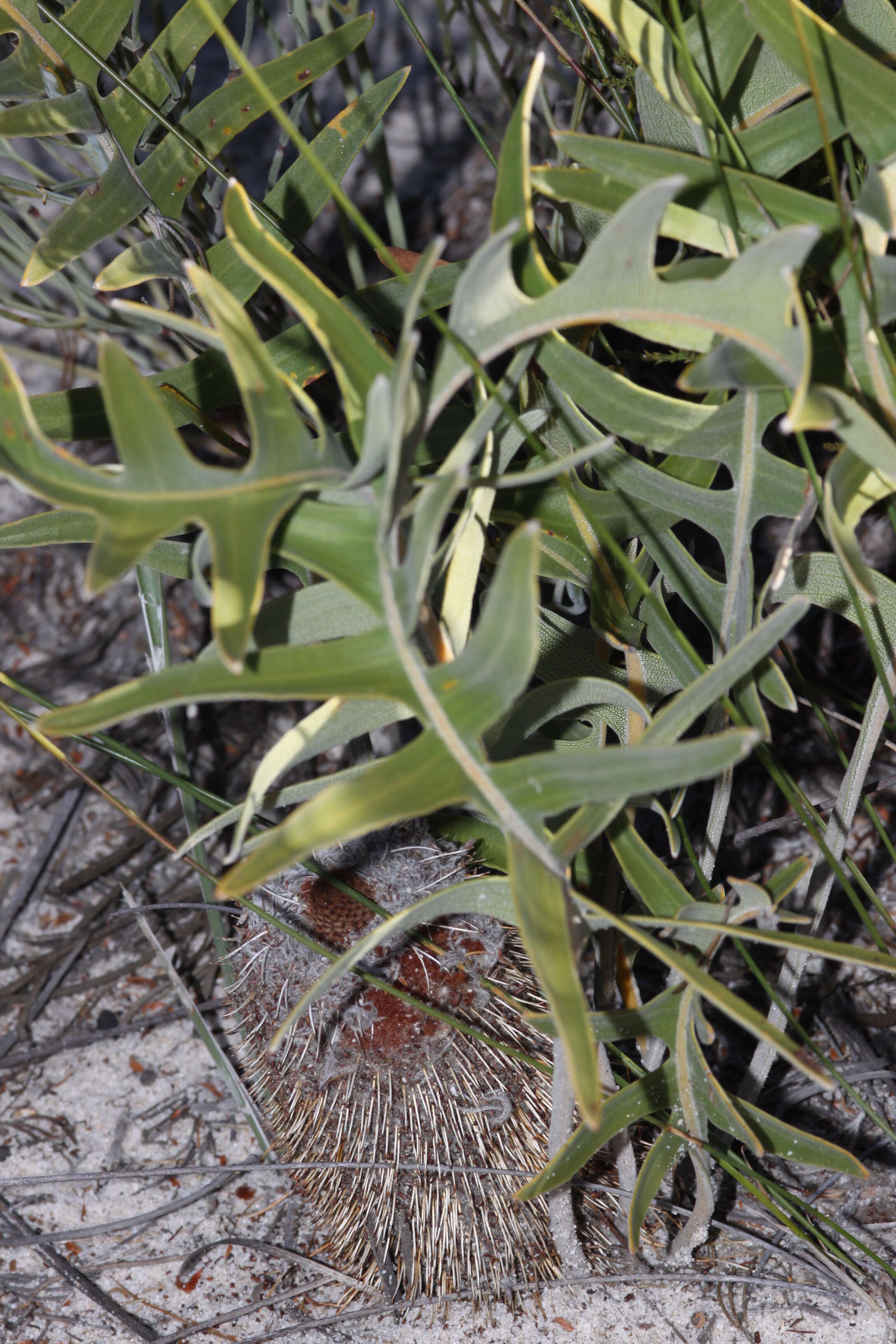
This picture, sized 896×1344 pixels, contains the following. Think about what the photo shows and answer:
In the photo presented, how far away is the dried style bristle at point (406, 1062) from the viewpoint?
66 centimetres

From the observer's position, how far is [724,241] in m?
0.50

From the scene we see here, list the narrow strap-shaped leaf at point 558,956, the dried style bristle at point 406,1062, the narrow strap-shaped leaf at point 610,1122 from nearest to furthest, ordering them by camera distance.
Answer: the narrow strap-shaped leaf at point 558,956 < the narrow strap-shaped leaf at point 610,1122 < the dried style bristle at point 406,1062

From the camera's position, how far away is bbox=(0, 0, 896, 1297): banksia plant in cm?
41

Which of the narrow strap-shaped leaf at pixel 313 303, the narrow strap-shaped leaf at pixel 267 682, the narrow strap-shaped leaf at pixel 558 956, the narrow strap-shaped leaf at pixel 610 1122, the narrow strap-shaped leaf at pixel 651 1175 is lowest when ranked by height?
the narrow strap-shaped leaf at pixel 651 1175

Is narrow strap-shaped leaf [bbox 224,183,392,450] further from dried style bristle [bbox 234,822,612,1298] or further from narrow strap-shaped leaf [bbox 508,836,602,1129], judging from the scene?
dried style bristle [bbox 234,822,612,1298]

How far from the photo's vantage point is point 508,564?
0.40 metres

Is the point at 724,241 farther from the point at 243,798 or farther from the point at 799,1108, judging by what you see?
the point at 243,798

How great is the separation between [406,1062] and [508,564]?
38cm

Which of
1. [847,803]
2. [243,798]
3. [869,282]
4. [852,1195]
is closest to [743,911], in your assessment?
[847,803]

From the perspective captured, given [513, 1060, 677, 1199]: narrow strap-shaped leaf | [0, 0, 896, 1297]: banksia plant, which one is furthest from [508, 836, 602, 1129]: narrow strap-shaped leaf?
[513, 1060, 677, 1199]: narrow strap-shaped leaf

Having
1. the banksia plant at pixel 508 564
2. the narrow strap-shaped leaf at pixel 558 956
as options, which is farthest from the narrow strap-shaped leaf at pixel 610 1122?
the narrow strap-shaped leaf at pixel 558 956

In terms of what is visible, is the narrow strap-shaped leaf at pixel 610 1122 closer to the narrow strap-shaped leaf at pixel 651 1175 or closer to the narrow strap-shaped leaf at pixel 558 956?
the narrow strap-shaped leaf at pixel 651 1175

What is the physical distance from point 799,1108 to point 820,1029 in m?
0.09

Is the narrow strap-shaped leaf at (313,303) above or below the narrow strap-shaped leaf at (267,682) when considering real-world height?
above
